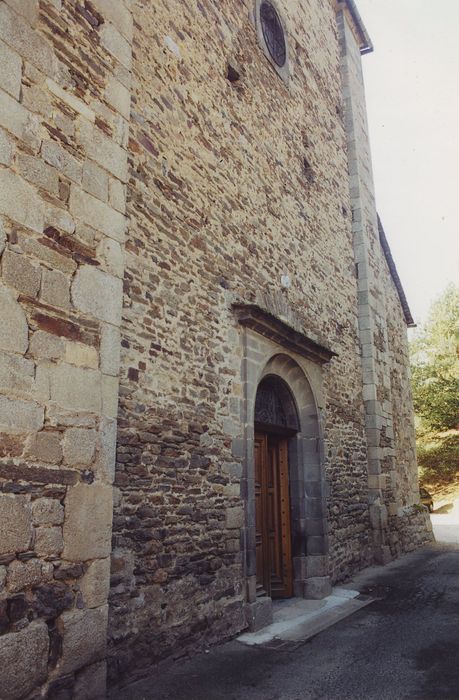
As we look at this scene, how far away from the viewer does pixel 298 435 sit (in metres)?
6.84

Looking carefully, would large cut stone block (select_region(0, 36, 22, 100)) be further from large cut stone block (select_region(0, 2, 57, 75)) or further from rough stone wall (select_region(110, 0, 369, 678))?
rough stone wall (select_region(110, 0, 369, 678))

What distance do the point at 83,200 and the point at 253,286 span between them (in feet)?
8.94

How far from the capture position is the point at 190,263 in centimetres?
509

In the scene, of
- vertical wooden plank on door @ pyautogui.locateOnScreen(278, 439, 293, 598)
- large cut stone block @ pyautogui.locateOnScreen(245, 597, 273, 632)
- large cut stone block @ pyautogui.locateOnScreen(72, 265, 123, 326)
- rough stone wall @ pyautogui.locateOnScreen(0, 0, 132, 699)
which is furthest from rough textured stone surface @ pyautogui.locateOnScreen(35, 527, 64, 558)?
vertical wooden plank on door @ pyautogui.locateOnScreen(278, 439, 293, 598)

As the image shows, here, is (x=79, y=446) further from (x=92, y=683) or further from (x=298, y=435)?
(x=298, y=435)

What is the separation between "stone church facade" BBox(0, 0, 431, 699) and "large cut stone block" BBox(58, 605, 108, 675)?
0.01m

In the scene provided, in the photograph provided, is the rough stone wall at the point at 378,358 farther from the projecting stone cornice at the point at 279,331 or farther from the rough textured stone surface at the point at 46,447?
the rough textured stone surface at the point at 46,447

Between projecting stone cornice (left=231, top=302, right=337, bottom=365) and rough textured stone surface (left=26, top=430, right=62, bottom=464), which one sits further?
projecting stone cornice (left=231, top=302, right=337, bottom=365)

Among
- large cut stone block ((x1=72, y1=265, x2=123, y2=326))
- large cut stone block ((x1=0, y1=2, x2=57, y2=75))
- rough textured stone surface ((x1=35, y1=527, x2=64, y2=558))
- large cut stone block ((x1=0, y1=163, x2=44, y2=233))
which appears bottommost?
rough textured stone surface ((x1=35, y1=527, x2=64, y2=558))

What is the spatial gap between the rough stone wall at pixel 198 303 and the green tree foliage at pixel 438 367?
11.5 m

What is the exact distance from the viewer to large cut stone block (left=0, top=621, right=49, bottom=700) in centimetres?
279

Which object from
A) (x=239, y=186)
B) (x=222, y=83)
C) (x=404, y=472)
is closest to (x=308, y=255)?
(x=239, y=186)

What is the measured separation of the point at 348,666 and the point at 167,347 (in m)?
2.91

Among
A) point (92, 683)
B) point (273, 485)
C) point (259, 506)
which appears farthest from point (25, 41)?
point (273, 485)
